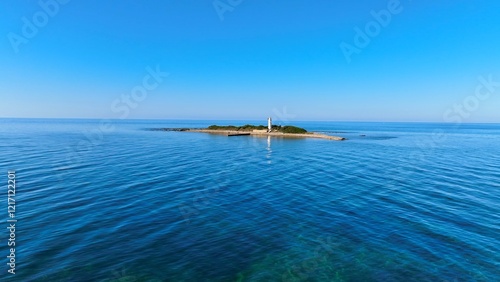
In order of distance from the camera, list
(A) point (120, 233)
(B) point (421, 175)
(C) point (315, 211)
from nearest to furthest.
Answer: (A) point (120, 233)
(C) point (315, 211)
(B) point (421, 175)

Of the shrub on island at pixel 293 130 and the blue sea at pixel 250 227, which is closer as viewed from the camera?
the blue sea at pixel 250 227

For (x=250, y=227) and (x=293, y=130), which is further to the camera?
(x=293, y=130)

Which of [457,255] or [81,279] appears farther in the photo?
[457,255]

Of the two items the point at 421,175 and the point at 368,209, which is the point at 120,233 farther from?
the point at 421,175

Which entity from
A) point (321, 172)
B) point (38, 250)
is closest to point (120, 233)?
point (38, 250)

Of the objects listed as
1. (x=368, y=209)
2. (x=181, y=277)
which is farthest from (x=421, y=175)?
(x=181, y=277)

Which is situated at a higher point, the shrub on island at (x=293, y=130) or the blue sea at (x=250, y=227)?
the shrub on island at (x=293, y=130)

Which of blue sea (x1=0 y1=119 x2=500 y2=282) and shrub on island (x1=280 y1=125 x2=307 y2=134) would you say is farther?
shrub on island (x1=280 y1=125 x2=307 y2=134)

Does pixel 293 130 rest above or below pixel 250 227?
above

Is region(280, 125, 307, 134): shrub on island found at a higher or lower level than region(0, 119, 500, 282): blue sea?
higher

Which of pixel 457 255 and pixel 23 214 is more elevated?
pixel 23 214

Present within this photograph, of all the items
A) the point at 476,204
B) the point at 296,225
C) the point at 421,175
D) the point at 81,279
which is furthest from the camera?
the point at 421,175
